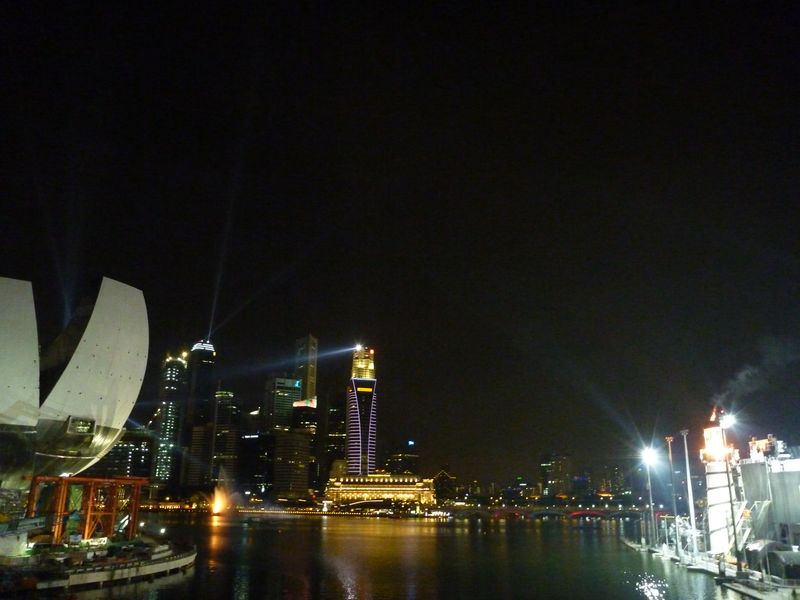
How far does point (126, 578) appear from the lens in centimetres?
3125

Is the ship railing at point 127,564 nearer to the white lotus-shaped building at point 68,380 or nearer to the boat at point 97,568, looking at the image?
the boat at point 97,568

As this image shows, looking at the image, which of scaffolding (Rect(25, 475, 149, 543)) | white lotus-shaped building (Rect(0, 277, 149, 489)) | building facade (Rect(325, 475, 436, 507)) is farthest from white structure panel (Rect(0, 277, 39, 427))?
building facade (Rect(325, 475, 436, 507))

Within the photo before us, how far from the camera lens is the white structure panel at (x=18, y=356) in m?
32.4

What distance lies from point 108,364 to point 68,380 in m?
2.59

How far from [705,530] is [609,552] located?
14.4 metres

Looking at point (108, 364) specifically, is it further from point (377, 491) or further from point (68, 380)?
point (377, 491)

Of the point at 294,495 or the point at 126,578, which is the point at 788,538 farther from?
the point at 294,495

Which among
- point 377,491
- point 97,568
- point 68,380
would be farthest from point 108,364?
point 377,491

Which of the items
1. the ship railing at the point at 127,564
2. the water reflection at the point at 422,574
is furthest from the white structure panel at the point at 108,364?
the water reflection at the point at 422,574

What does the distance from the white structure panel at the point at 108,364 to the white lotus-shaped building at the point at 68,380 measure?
0.05 m

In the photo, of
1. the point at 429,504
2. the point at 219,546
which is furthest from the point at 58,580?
the point at 429,504

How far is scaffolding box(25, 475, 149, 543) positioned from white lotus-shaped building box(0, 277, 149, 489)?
4.03ft

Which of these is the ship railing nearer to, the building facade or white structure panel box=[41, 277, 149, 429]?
white structure panel box=[41, 277, 149, 429]

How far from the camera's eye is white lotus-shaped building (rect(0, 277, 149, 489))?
3266 cm
